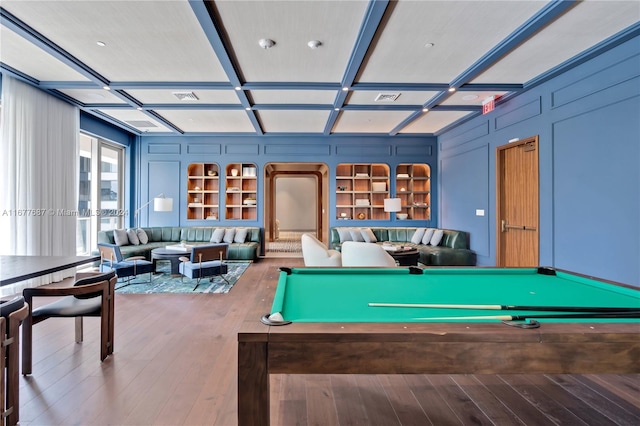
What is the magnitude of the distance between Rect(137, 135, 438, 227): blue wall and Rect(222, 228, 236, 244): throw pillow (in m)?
0.43

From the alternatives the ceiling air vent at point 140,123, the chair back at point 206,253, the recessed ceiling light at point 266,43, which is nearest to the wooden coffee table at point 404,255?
the chair back at point 206,253

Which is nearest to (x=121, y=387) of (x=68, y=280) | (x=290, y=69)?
(x=290, y=69)

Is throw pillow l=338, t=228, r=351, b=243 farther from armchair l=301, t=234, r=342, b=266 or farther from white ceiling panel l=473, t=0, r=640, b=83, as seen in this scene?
white ceiling panel l=473, t=0, r=640, b=83

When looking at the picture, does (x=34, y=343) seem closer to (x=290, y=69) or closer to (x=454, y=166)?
(x=290, y=69)

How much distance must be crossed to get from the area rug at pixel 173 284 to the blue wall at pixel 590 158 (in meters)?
4.80

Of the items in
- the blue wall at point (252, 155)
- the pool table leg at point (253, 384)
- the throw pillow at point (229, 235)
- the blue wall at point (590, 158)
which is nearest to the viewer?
the pool table leg at point (253, 384)

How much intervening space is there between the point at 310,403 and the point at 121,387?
1362mm

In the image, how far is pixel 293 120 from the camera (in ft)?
21.4

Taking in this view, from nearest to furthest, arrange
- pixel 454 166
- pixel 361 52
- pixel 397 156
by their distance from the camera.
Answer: pixel 361 52 < pixel 454 166 < pixel 397 156

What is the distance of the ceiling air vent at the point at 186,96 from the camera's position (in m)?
4.95

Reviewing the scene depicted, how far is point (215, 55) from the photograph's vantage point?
3.75 meters

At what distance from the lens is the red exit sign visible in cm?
515

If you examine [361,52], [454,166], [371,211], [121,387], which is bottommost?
[121,387]

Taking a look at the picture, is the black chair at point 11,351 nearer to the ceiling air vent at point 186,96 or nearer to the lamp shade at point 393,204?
the ceiling air vent at point 186,96
